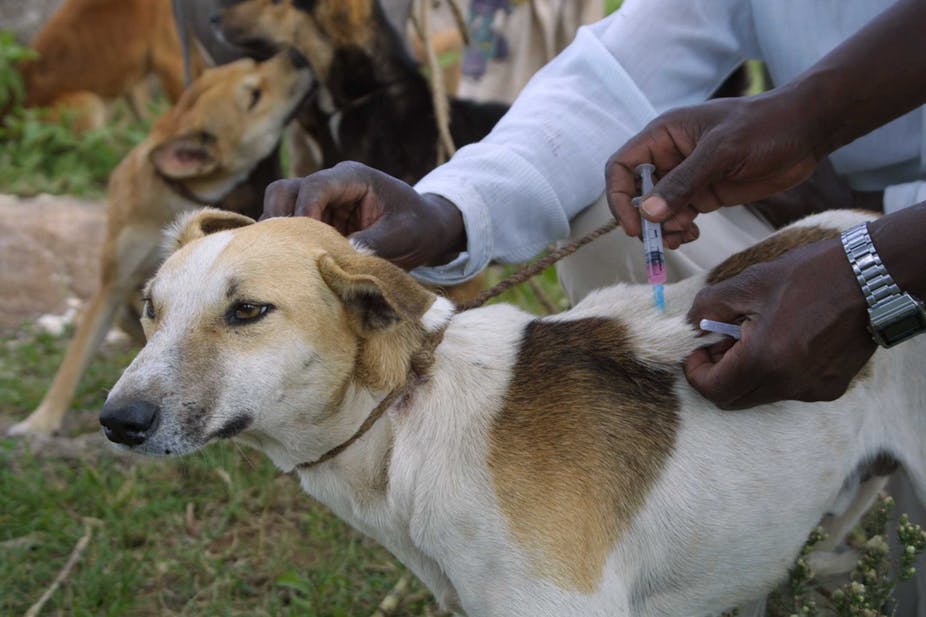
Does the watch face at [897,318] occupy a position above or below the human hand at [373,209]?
above

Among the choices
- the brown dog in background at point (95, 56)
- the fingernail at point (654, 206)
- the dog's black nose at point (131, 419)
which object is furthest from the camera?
the brown dog in background at point (95, 56)

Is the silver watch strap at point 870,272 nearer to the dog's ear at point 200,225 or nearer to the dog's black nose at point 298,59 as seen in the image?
the dog's ear at point 200,225

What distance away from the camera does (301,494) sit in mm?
3568

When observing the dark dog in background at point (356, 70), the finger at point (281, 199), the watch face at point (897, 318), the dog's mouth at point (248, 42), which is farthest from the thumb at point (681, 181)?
the dog's mouth at point (248, 42)

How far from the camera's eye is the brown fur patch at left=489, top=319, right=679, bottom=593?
2.06 m

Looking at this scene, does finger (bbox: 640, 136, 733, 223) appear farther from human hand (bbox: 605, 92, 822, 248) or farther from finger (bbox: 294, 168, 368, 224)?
finger (bbox: 294, 168, 368, 224)

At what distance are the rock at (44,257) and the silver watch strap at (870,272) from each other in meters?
4.08

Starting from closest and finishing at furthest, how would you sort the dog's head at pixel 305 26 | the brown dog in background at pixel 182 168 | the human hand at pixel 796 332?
the human hand at pixel 796 332 → the brown dog in background at pixel 182 168 → the dog's head at pixel 305 26

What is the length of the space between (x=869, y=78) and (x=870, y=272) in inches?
18.9

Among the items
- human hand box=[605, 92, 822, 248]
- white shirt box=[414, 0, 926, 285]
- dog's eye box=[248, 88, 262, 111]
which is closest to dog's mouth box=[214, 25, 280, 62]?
dog's eye box=[248, 88, 262, 111]

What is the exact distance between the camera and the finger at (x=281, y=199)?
2.40m

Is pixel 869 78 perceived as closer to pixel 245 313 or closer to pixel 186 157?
pixel 245 313

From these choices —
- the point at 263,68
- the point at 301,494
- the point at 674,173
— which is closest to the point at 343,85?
the point at 263,68

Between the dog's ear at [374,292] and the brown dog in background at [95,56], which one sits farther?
the brown dog in background at [95,56]
